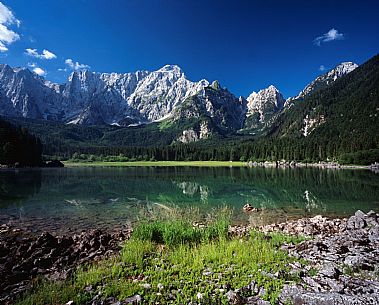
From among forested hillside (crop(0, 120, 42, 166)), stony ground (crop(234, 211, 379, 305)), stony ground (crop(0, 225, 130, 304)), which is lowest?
stony ground (crop(0, 225, 130, 304))

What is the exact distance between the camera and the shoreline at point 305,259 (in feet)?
29.8

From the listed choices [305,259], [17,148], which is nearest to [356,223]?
[305,259]

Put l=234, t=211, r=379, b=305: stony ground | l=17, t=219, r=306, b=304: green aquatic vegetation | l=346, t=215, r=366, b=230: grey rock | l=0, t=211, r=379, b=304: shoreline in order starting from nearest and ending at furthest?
l=234, t=211, r=379, b=305: stony ground
l=0, t=211, r=379, b=304: shoreline
l=17, t=219, r=306, b=304: green aquatic vegetation
l=346, t=215, r=366, b=230: grey rock

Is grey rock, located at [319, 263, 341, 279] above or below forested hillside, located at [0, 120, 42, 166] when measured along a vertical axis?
below

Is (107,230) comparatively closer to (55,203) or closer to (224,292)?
(224,292)

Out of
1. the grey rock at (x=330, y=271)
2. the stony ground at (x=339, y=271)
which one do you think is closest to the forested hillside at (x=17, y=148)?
the stony ground at (x=339, y=271)

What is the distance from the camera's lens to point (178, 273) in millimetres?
11531

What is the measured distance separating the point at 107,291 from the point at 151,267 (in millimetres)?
2736

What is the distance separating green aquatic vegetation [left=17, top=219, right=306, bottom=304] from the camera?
9.48m

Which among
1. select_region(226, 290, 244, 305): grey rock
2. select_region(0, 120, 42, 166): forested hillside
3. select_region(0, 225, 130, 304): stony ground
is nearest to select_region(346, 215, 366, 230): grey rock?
select_region(226, 290, 244, 305): grey rock

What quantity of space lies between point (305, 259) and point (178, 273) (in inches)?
232

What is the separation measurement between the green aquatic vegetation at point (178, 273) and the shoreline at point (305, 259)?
0.62 metres

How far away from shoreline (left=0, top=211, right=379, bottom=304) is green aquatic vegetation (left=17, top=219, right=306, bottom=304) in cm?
62

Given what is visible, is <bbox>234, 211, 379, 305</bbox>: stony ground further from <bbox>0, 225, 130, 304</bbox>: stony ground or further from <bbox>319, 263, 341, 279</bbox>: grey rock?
<bbox>0, 225, 130, 304</bbox>: stony ground
